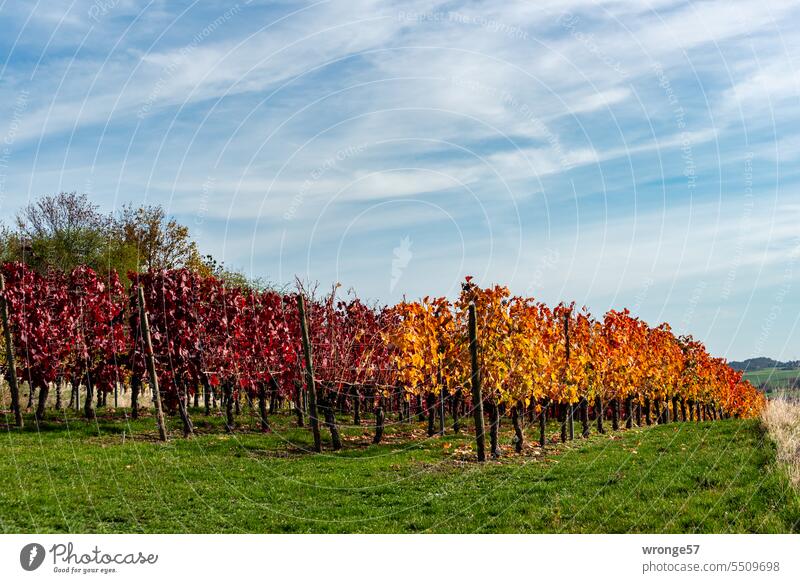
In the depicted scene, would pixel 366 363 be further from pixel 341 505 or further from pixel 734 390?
pixel 734 390

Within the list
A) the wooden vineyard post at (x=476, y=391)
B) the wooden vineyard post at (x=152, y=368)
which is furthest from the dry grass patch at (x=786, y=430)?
the wooden vineyard post at (x=152, y=368)

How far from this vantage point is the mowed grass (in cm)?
1447

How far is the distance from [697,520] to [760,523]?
1.14 metres

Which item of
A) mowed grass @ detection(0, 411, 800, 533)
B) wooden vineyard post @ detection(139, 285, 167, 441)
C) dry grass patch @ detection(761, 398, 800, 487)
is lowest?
mowed grass @ detection(0, 411, 800, 533)

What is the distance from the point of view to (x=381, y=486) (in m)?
18.7

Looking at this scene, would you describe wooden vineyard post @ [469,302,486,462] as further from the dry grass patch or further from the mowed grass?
the dry grass patch

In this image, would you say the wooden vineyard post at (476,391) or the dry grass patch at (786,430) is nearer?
the dry grass patch at (786,430)

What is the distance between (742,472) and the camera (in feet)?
59.5

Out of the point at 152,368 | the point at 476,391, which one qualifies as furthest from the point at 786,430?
the point at 152,368

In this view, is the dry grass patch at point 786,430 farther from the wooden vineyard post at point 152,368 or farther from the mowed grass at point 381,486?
the wooden vineyard post at point 152,368

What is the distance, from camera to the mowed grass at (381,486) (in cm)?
1447

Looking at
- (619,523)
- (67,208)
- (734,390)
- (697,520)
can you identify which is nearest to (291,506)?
(619,523)

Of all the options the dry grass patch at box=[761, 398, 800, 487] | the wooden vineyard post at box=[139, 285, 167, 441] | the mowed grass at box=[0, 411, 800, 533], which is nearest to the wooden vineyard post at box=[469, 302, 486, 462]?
the mowed grass at box=[0, 411, 800, 533]

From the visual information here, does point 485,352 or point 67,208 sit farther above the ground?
point 67,208
